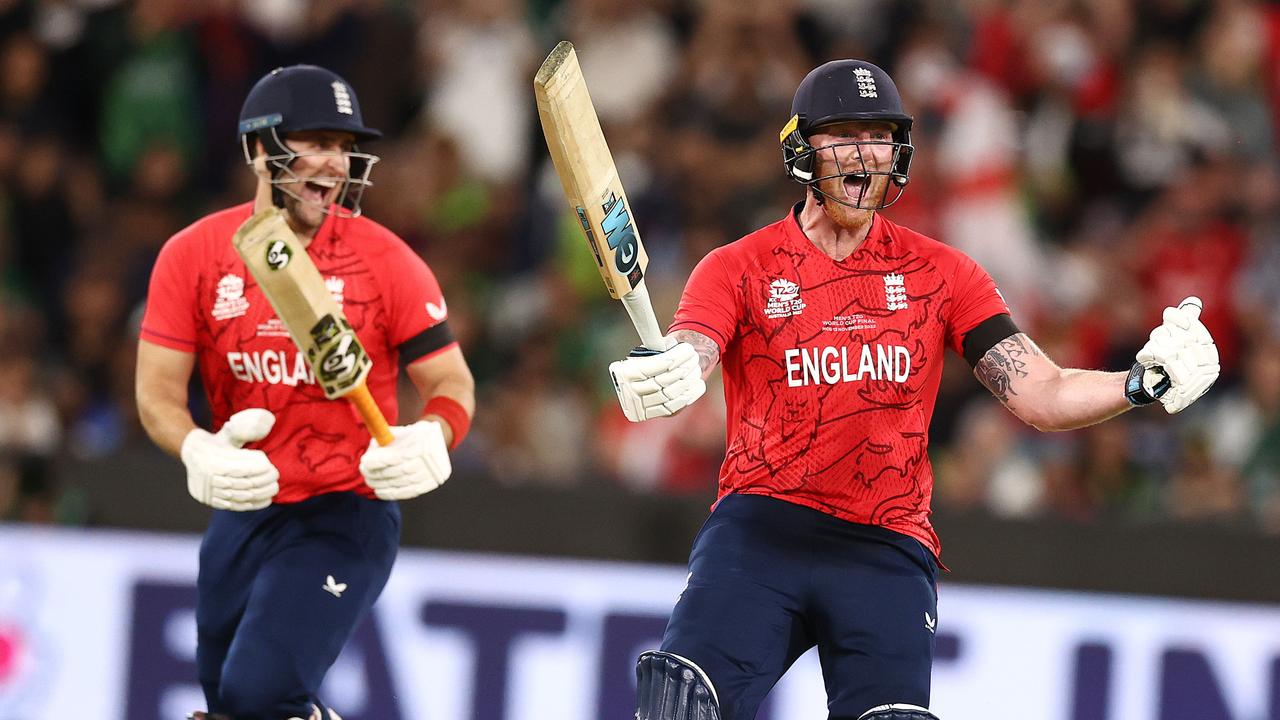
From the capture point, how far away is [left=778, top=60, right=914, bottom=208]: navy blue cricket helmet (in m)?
6.04

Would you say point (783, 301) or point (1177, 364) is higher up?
point (783, 301)

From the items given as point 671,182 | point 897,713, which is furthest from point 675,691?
point 671,182

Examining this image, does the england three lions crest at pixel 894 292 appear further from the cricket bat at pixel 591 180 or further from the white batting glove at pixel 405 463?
the white batting glove at pixel 405 463

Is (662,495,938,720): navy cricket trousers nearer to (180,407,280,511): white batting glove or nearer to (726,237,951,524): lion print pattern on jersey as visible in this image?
(726,237,951,524): lion print pattern on jersey

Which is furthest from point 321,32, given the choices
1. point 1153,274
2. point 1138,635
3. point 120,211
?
point 1138,635

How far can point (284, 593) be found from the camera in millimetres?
6488

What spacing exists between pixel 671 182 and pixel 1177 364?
6.46 meters

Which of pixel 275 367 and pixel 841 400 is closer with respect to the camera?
pixel 841 400

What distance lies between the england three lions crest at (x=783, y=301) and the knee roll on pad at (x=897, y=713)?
1277 millimetres

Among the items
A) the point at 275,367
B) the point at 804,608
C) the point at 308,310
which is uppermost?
the point at 308,310

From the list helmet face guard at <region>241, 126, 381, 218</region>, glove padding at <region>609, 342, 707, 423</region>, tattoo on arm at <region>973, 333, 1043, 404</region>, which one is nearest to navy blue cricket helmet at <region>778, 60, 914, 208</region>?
tattoo on arm at <region>973, 333, 1043, 404</region>

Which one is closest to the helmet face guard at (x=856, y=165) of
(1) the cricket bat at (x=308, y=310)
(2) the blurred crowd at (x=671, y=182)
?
(1) the cricket bat at (x=308, y=310)

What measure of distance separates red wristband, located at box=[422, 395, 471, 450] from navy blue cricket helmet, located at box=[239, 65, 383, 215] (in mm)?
762

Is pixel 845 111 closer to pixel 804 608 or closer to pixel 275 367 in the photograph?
pixel 804 608
